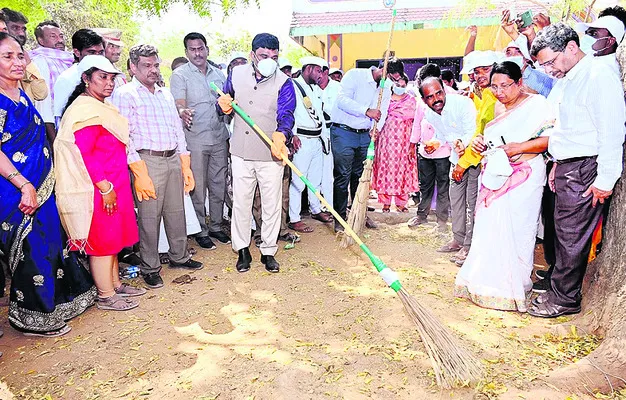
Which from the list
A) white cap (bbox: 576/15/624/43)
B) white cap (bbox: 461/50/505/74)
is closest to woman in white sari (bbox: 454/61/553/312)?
white cap (bbox: 576/15/624/43)

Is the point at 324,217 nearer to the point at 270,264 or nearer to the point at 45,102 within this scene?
the point at 270,264

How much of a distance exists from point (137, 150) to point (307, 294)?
1888 mm

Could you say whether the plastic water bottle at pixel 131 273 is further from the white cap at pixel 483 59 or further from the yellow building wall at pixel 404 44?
the yellow building wall at pixel 404 44

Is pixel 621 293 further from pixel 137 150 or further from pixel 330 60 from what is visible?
pixel 330 60

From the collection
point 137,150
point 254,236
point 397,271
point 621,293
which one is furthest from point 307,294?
point 621,293

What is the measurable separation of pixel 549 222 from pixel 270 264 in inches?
98.5

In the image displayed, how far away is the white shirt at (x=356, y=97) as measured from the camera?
5512 mm

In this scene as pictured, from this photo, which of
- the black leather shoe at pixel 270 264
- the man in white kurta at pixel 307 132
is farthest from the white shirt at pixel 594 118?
the man in white kurta at pixel 307 132

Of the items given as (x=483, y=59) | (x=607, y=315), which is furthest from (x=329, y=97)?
(x=607, y=315)

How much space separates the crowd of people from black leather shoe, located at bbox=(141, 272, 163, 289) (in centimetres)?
1

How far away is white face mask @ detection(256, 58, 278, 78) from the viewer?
3.89 m

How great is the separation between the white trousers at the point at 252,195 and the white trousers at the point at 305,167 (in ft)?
4.38

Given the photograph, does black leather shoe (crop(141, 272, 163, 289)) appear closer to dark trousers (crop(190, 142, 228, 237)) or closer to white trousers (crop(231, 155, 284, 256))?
white trousers (crop(231, 155, 284, 256))

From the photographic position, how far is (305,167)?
5.62 meters
